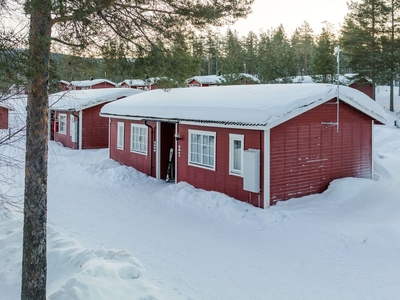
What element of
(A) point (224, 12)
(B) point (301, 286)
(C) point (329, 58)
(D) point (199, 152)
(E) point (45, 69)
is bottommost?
(B) point (301, 286)

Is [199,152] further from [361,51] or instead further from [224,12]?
[361,51]

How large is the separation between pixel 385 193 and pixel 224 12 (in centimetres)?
632

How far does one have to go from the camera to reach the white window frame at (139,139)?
15.5 m

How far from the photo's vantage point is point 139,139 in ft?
52.2

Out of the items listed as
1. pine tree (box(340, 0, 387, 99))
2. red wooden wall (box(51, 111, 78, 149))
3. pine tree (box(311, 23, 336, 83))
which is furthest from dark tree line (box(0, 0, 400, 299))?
pine tree (box(311, 23, 336, 83))

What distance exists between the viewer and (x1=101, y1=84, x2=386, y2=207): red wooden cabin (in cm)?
1034

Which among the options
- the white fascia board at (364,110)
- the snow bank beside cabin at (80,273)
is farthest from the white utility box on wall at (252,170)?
the snow bank beside cabin at (80,273)

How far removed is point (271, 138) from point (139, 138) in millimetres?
7008

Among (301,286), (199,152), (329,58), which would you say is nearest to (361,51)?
(329,58)

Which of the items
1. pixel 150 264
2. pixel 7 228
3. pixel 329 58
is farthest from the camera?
pixel 329 58

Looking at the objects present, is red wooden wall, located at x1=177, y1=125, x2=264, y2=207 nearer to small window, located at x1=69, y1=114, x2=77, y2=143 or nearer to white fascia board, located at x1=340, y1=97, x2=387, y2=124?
white fascia board, located at x1=340, y1=97, x2=387, y2=124

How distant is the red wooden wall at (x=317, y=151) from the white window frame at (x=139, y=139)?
632 centimetres

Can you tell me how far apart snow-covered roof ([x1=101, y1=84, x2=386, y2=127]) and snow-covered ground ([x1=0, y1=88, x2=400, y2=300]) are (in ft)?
7.11

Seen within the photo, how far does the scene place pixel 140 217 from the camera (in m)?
10.1
